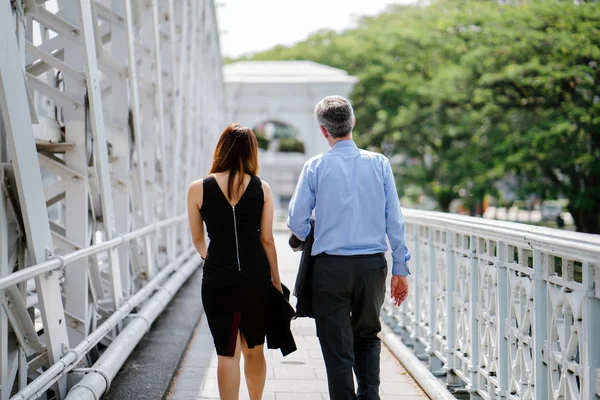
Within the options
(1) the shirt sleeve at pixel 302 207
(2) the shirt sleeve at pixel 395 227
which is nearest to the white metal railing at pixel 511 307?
(2) the shirt sleeve at pixel 395 227

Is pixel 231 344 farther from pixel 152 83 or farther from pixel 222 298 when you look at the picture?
pixel 152 83

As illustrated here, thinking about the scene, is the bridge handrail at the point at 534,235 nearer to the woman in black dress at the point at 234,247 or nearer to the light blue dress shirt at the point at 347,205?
the light blue dress shirt at the point at 347,205

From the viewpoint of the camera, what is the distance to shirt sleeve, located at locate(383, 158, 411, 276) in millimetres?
4156

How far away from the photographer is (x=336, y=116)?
13.5 feet

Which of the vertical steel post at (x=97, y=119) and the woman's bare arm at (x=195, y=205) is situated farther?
the vertical steel post at (x=97, y=119)

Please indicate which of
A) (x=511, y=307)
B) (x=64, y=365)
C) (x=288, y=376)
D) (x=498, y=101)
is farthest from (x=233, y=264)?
(x=498, y=101)

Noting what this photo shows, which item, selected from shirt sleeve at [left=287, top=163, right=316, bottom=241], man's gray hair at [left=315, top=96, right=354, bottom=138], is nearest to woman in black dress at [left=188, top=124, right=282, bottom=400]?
shirt sleeve at [left=287, top=163, right=316, bottom=241]

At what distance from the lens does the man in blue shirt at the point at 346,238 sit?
4.07 m

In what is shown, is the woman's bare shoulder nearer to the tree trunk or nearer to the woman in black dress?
the woman in black dress

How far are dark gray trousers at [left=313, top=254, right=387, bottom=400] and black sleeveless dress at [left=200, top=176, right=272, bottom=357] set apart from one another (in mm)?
317

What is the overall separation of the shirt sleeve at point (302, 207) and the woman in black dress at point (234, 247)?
137 millimetres

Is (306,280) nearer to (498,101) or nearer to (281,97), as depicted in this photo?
(498,101)

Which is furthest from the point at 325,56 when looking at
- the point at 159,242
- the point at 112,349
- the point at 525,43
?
the point at 112,349

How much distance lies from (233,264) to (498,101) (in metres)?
20.1
